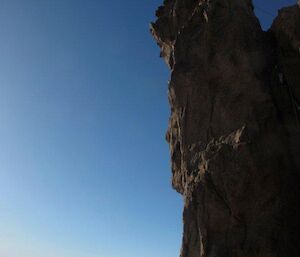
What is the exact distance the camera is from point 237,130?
25938mm

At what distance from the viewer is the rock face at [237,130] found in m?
24.0

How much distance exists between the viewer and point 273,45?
29344mm

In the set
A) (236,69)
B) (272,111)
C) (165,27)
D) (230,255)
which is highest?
(165,27)

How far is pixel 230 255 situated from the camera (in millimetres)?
23609

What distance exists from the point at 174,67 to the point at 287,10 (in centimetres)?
817

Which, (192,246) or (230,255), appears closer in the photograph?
(230,255)

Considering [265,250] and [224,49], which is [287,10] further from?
[265,250]

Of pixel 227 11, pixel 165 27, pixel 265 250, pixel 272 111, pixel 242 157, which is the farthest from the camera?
pixel 165 27

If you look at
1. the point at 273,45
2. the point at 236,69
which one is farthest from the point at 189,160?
the point at 273,45

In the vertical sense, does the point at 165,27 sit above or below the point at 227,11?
above

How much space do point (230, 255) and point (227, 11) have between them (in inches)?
624

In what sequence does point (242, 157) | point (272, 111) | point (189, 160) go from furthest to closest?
point (189, 160) → point (272, 111) → point (242, 157)

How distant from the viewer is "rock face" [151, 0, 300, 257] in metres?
24.0

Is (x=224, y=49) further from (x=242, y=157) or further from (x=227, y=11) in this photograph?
(x=242, y=157)
